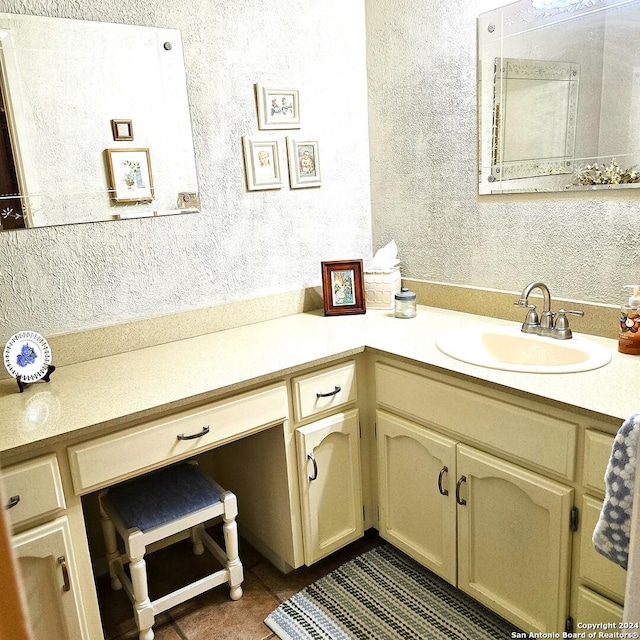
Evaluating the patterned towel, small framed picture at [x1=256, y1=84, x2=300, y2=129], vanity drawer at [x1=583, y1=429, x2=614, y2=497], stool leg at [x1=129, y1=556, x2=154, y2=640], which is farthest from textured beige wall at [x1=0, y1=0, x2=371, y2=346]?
the patterned towel

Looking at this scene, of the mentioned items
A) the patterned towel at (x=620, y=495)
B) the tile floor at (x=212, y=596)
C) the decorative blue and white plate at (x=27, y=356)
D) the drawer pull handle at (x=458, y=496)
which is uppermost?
the decorative blue and white plate at (x=27, y=356)

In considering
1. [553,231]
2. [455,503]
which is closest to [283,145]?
[553,231]

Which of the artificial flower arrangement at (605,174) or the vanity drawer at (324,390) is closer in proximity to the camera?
the artificial flower arrangement at (605,174)

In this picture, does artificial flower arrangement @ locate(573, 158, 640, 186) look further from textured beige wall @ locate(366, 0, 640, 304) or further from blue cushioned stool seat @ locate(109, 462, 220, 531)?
blue cushioned stool seat @ locate(109, 462, 220, 531)

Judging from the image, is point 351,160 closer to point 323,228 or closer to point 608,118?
point 323,228

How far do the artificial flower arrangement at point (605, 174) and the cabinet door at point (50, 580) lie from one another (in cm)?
170

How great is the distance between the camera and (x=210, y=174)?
2078 mm

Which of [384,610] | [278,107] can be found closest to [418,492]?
[384,610]

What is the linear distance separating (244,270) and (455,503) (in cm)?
110

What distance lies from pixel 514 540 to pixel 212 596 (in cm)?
100

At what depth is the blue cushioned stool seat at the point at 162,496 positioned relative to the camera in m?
1.71

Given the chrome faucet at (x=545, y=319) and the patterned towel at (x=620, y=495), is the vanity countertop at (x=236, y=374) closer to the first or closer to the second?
the chrome faucet at (x=545, y=319)

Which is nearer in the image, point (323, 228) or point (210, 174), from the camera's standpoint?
point (210, 174)

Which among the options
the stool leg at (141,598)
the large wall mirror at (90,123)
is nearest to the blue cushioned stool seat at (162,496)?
the stool leg at (141,598)
